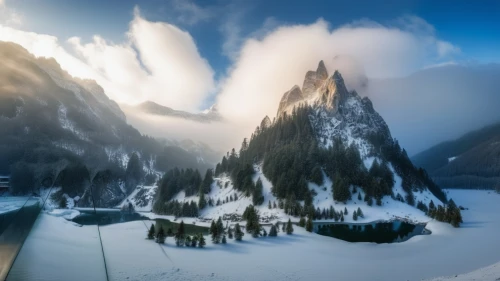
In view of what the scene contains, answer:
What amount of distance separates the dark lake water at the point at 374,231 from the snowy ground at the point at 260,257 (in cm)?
857

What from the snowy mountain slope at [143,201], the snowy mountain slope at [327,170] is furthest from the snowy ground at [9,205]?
the snowy mountain slope at [143,201]

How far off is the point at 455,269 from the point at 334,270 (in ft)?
61.6

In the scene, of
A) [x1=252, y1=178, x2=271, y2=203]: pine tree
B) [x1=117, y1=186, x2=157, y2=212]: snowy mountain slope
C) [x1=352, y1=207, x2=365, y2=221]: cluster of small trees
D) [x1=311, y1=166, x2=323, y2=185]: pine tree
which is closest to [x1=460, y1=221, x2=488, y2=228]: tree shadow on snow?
[x1=352, y1=207, x2=365, y2=221]: cluster of small trees

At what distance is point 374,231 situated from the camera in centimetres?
9719

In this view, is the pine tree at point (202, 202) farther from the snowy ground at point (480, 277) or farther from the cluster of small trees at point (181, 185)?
the snowy ground at point (480, 277)

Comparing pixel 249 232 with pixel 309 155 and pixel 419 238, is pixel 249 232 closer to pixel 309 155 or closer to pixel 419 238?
pixel 419 238

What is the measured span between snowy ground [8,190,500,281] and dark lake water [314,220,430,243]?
8568 millimetres

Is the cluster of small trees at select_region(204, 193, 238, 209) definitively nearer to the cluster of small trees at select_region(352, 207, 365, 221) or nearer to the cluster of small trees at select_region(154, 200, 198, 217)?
the cluster of small trees at select_region(154, 200, 198, 217)

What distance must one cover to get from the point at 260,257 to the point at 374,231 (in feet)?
186

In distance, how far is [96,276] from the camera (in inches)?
567

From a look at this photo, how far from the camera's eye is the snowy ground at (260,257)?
57.1 ft

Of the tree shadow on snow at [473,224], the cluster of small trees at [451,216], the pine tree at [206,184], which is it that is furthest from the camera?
the pine tree at [206,184]

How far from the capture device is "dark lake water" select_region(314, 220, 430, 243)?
83375 mm

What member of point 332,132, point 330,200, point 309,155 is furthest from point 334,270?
point 332,132
